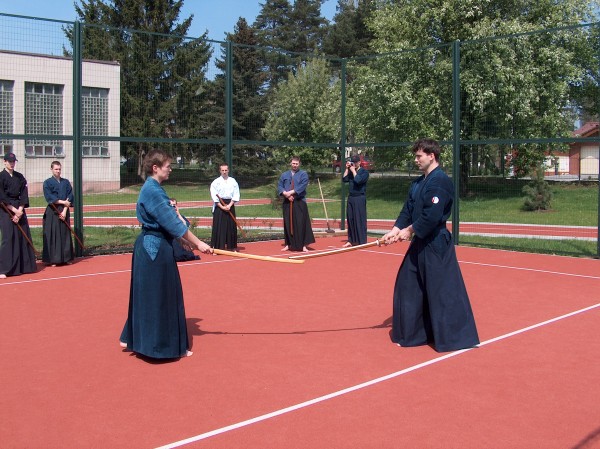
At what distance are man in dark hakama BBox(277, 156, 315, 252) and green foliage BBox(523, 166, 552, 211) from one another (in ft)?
32.6

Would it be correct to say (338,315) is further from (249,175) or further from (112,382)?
(249,175)

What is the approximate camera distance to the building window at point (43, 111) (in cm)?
1212

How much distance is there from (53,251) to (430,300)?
7.70 metres

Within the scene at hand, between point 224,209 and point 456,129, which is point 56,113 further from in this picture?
point 456,129

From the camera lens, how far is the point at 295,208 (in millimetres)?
13820

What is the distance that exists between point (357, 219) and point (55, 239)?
20.0 feet

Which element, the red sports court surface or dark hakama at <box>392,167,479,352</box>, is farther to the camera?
dark hakama at <box>392,167,479,352</box>

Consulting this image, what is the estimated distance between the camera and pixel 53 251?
11.6 metres

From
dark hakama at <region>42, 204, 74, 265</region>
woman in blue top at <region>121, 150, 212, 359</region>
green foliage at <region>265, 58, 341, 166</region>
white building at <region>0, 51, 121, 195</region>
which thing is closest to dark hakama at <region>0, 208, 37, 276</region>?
dark hakama at <region>42, 204, 74, 265</region>

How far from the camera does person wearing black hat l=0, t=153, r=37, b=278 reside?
Answer: 416 inches

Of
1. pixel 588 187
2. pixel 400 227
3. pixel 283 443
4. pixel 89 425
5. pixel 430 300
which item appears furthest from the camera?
pixel 588 187

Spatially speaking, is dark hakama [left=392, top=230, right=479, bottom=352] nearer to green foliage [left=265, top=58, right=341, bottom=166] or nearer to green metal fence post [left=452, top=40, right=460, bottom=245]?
green metal fence post [left=452, top=40, right=460, bottom=245]

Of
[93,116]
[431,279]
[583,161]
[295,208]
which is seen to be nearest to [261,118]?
[295,208]

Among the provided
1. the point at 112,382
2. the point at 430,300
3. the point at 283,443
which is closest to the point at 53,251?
the point at 112,382
